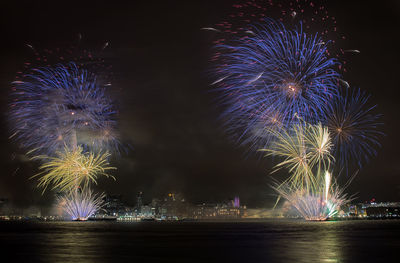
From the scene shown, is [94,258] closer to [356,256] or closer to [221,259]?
[221,259]

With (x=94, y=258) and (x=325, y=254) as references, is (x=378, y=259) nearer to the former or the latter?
(x=325, y=254)

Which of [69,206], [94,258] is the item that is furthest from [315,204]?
[94,258]

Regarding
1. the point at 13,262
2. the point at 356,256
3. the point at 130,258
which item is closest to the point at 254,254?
the point at 356,256

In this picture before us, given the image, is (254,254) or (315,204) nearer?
(254,254)

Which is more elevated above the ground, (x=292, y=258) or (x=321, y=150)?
(x=321, y=150)

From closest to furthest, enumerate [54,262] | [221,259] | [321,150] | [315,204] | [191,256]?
[54,262] < [221,259] < [191,256] < [321,150] < [315,204]

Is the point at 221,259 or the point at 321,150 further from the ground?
the point at 321,150

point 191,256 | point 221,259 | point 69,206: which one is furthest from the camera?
point 69,206

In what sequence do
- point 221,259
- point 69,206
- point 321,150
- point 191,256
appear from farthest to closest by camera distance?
1. point 69,206
2. point 321,150
3. point 191,256
4. point 221,259

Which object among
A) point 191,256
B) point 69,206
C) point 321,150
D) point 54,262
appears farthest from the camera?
point 69,206
